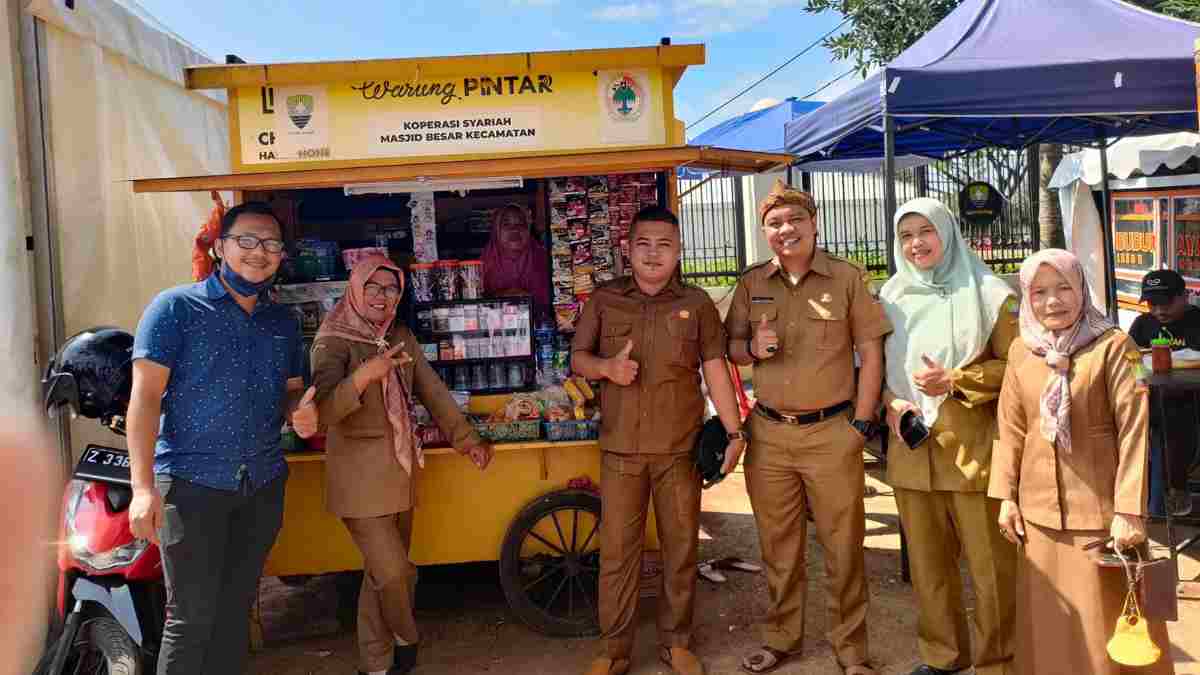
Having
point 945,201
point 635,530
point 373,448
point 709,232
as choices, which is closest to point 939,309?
point 635,530

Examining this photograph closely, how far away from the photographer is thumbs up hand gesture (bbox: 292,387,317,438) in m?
3.32

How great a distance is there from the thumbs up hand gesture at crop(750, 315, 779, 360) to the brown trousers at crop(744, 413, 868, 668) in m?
0.28

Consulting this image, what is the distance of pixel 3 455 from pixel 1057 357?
2884mm

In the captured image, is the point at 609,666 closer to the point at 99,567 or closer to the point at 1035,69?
the point at 99,567

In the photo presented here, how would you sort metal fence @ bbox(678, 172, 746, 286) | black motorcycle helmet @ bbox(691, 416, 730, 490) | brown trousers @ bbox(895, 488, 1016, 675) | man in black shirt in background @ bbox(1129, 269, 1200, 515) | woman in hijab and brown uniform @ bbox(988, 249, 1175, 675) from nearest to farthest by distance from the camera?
woman in hijab and brown uniform @ bbox(988, 249, 1175, 675), brown trousers @ bbox(895, 488, 1016, 675), black motorcycle helmet @ bbox(691, 416, 730, 490), man in black shirt in background @ bbox(1129, 269, 1200, 515), metal fence @ bbox(678, 172, 746, 286)

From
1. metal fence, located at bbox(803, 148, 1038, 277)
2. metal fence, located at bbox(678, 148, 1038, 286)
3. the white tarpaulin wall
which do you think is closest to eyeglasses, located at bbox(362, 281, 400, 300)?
the white tarpaulin wall

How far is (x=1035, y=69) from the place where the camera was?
4902mm

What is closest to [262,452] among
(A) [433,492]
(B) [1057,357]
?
(A) [433,492]

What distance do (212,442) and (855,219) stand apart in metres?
12.2

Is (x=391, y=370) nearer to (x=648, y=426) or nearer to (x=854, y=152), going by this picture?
(x=648, y=426)

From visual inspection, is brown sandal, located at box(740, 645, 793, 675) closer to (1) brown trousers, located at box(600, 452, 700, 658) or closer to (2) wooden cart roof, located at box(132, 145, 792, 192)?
(1) brown trousers, located at box(600, 452, 700, 658)

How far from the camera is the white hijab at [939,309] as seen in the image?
11.4 feet

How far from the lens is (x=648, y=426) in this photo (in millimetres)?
3768

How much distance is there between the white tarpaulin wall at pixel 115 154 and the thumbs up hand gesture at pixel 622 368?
8.80 ft
